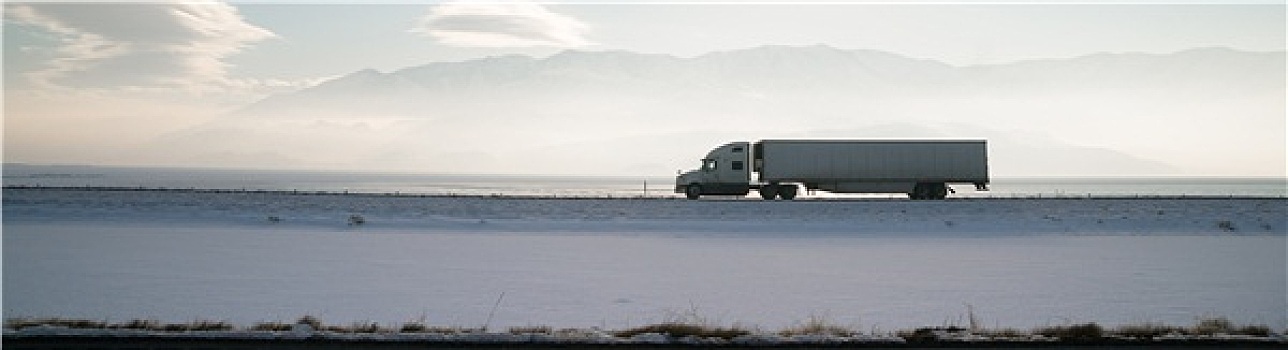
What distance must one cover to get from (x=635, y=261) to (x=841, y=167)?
23863 millimetres

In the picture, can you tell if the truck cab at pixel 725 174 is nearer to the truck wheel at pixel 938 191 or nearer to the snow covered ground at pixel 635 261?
the snow covered ground at pixel 635 261

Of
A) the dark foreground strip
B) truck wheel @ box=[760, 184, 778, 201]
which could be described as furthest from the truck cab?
the dark foreground strip

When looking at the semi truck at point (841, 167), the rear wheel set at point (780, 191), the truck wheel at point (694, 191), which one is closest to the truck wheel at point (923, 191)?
the semi truck at point (841, 167)

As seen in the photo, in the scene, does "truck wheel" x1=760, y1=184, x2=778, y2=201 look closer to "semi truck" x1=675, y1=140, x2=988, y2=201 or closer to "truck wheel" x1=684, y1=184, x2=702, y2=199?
"semi truck" x1=675, y1=140, x2=988, y2=201

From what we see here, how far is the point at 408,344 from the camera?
1002cm

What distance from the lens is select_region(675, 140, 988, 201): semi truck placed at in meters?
43.0

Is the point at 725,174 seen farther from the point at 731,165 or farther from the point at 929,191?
the point at 929,191

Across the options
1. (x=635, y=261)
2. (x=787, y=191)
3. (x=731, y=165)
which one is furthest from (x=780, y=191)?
(x=635, y=261)

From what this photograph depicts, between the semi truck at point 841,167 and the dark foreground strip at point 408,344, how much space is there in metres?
32.9

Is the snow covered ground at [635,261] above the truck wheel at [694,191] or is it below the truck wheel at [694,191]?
below

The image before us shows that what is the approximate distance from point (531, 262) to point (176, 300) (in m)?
7.83

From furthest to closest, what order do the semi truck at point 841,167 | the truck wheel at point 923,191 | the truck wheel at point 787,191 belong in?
the truck wheel at point 787,191
the truck wheel at point 923,191
the semi truck at point 841,167

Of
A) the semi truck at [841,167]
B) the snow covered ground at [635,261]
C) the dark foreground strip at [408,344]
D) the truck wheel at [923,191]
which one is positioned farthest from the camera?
the truck wheel at [923,191]

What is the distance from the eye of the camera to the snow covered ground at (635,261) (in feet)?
46.4
